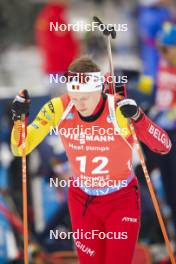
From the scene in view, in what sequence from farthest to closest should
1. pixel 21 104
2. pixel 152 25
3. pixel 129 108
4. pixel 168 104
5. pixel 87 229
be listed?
1. pixel 152 25
2. pixel 168 104
3. pixel 87 229
4. pixel 21 104
5. pixel 129 108

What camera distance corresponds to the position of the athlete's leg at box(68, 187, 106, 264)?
4926 mm

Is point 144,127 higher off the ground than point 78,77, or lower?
lower

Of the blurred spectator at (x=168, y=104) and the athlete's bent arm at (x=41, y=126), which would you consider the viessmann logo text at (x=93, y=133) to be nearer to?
the athlete's bent arm at (x=41, y=126)

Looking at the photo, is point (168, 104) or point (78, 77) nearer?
point (78, 77)

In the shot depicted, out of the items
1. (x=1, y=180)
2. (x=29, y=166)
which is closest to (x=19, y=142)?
(x=29, y=166)

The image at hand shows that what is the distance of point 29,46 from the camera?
14.9 meters

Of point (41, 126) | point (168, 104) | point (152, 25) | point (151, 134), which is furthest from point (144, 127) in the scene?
point (152, 25)

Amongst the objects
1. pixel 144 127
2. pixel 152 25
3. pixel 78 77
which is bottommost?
pixel 144 127

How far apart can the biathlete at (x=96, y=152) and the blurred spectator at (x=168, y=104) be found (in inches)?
30.6

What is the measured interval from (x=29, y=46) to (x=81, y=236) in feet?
33.3

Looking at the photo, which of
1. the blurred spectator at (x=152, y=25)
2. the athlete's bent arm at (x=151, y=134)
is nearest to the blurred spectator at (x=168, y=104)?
the athlete's bent arm at (x=151, y=134)

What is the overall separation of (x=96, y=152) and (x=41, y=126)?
12.7 inches

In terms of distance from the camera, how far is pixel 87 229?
4930 millimetres

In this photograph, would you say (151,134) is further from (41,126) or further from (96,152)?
(41,126)
